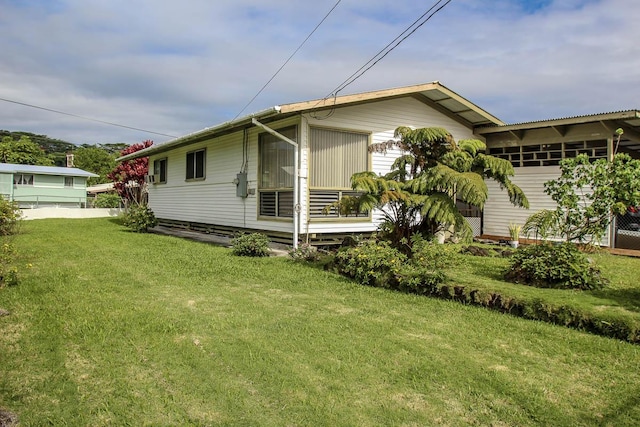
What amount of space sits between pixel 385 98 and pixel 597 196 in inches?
232

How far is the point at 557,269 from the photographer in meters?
5.88

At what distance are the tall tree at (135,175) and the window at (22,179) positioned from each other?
15600mm

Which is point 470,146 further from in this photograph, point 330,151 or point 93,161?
point 93,161

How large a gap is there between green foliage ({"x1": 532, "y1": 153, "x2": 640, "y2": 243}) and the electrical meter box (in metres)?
7.56

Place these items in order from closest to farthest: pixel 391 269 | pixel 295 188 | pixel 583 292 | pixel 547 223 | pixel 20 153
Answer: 1. pixel 583 292
2. pixel 547 223
3. pixel 391 269
4. pixel 295 188
5. pixel 20 153

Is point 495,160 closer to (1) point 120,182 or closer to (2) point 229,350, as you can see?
(2) point 229,350

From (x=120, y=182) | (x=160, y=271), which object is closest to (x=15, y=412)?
(x=160, y=271)

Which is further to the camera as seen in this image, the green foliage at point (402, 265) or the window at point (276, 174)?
the window at point (276, 174)

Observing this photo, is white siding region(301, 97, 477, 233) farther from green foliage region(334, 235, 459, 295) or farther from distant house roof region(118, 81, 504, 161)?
green foliage region(334, 235, 459, 295)

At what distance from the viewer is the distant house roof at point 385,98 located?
9516mm

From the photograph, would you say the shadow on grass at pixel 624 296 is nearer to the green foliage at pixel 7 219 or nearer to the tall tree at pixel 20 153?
the green foliage at pixel 7 219

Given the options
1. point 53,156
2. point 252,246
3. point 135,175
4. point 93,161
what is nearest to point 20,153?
point 93,161

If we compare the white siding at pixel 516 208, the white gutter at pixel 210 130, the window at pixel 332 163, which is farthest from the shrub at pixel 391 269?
the white siding at pixel 516 208

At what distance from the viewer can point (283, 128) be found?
10.6 metres
